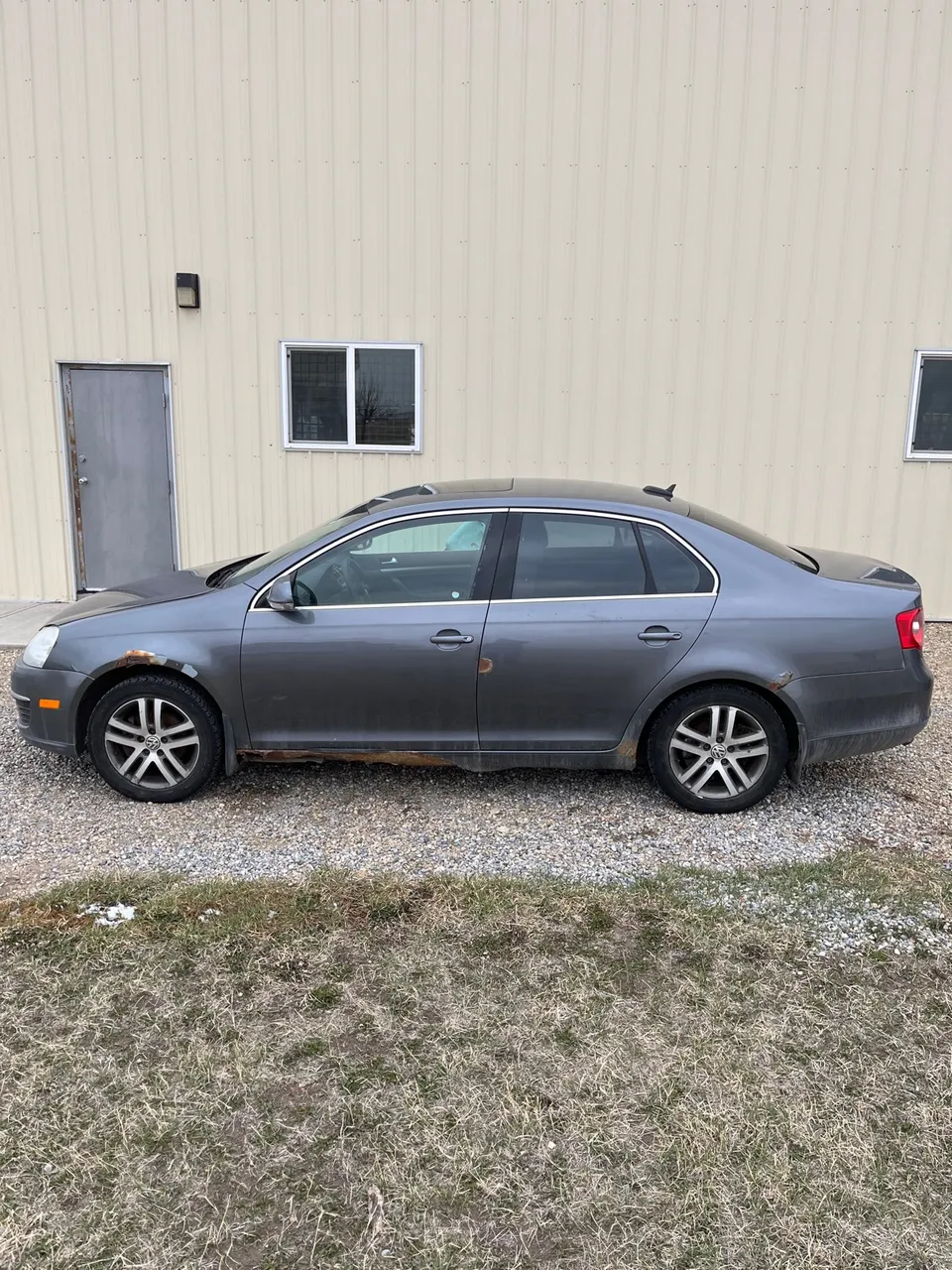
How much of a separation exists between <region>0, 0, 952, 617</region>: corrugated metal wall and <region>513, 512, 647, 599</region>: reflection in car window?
418cm

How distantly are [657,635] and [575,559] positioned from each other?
0.54m

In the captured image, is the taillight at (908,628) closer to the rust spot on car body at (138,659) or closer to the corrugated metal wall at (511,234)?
the rust spot on car body at (138,659)

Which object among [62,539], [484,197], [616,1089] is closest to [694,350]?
[484,197]

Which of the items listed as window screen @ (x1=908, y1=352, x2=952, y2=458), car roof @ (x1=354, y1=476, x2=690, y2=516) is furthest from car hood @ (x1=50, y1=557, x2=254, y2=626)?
window screen @ (x1=908, y1=352, x2=952, y2=458)

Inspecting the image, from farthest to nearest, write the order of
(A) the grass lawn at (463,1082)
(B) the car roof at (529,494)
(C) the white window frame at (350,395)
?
(C) the white window frame at (350,395), (B) the car roof at (529,494), (A) the grass lawn at (463,1082)

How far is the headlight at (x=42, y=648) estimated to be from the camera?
4.46 metres

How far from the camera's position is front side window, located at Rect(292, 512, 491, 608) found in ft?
14.3

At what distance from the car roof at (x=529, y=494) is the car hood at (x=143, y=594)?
98 centimetres

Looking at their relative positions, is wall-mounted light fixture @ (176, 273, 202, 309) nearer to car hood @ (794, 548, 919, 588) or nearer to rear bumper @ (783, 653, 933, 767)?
car hood @ (794, 548, 919, 588)

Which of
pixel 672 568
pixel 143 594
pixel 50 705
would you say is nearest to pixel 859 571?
pixel 672 568

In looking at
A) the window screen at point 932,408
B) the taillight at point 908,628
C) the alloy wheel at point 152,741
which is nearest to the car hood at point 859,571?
the taillight at point 908,628

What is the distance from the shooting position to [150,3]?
25.8 ft

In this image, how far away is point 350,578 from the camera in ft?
14.5

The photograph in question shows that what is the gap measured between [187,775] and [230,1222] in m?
2.53
